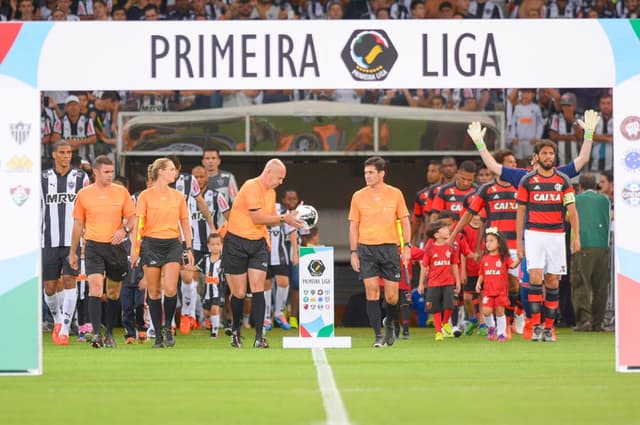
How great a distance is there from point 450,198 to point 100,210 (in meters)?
5.51

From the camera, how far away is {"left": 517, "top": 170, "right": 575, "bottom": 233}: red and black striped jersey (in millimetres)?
16469

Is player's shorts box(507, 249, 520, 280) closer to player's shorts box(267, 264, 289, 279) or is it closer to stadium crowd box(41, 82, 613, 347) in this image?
stadium crowd box(41, 82, 613, 347)

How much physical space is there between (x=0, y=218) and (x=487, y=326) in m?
8.05

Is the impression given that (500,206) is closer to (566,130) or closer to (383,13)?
(566,130)

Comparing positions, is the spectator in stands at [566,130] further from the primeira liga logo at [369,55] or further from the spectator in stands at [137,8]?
the primeira liga logo at [369,55]

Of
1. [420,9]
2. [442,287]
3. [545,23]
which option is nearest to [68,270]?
[442,287]

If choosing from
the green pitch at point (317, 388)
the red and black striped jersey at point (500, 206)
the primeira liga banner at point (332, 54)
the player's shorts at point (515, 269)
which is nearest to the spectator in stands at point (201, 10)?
the red and black striped jersey at point (500, 206)

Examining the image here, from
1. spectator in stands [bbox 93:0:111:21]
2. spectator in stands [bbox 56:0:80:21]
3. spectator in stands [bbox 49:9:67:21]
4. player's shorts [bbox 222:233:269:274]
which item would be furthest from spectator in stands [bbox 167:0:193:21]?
player's shorts [bbox 222:233:269:274]

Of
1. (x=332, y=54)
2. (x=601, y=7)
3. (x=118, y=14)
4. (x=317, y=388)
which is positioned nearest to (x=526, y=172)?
(x=332, y=54)

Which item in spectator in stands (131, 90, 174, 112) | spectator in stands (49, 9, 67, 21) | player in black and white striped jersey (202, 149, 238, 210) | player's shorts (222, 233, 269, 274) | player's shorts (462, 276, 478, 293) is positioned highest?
spectator in stands (49, 9, 67, 21)

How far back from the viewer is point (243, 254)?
15281 mm

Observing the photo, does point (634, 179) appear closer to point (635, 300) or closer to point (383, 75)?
point (635, 300)

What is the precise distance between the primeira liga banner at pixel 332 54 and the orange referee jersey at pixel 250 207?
9.04 ft

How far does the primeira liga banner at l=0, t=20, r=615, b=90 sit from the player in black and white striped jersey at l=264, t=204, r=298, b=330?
8274mm
